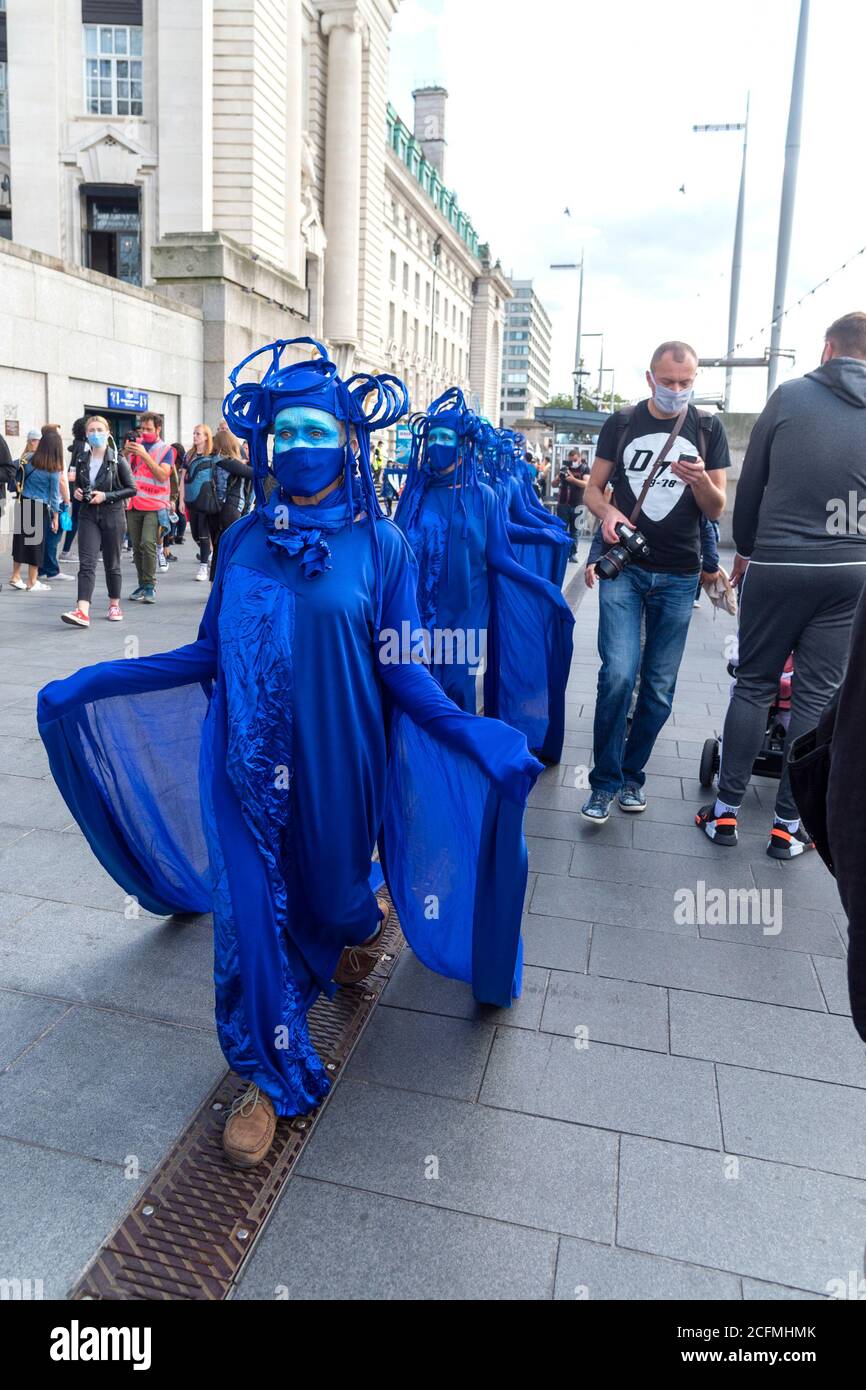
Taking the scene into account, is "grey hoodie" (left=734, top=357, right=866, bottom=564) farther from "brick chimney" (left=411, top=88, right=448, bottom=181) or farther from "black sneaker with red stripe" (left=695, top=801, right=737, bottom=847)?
"brick chimney" (left=411, top=88, right=448, bottom=181)

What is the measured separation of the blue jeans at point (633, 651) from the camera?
4766 millimetres

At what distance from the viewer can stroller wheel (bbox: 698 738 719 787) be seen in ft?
18.1

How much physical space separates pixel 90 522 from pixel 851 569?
7146 millimetres


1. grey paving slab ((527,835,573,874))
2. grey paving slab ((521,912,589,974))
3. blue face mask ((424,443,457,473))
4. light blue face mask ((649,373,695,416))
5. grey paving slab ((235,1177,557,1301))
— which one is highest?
light blue face mask ((649,373,695,416))

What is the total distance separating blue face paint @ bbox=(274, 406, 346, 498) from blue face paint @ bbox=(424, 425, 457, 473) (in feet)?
9.01

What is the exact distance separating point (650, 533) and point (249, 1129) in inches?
124

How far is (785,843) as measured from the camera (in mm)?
4562

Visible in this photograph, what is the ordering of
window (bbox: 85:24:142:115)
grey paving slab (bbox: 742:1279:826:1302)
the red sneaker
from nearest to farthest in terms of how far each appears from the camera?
grey paving slab (bbox: 742:1279:826:1302) → the red sneaker → window (bbox: 85:24:142:115)

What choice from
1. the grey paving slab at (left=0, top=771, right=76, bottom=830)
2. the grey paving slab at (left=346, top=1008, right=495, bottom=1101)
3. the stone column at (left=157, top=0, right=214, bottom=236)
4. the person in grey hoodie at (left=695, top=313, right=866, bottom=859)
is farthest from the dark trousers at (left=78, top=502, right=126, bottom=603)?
the stone column at (left=157, top=0, right=214, bottom=236)

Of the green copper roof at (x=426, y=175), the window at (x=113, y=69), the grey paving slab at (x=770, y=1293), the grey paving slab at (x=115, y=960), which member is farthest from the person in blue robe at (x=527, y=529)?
the green copper roof at (x=426, y=175)

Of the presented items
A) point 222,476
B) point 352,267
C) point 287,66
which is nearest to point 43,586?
point 222,476

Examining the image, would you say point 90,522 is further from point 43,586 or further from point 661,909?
point 661,909

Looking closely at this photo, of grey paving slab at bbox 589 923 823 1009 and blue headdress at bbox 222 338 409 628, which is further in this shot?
grey paving slab at bbox 589 923 823 1009

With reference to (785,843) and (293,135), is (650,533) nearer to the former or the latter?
(785,843)
